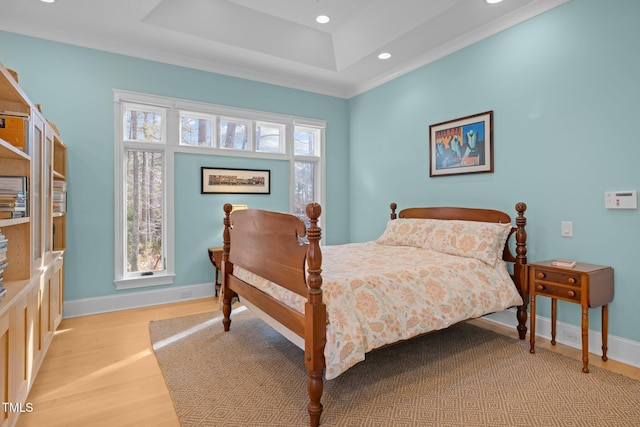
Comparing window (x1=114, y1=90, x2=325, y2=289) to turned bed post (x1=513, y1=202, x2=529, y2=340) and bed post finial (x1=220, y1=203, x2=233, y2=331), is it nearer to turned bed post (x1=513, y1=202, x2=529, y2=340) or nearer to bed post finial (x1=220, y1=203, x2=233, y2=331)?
bed post finial (x1=220, y1=203, x2=233, y2=331)

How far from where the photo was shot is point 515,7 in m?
3.06

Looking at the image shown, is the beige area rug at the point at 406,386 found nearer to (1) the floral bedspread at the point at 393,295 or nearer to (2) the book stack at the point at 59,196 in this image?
(1) the floral bedspread at the point at 393,295

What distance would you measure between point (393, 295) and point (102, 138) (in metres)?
3.41

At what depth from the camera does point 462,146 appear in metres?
3.66

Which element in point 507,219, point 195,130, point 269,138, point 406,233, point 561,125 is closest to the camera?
point 561,125

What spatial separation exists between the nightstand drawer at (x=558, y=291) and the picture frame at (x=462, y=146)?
127cm

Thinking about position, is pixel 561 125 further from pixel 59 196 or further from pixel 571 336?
pixel 59 196

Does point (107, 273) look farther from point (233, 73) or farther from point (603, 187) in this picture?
point (603, 187)

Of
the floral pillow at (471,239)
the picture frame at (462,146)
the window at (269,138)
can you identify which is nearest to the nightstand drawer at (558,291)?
the floral pillow at (471,239)

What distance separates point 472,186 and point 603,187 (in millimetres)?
1112

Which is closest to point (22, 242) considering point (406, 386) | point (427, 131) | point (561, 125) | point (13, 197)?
point (13, 197)

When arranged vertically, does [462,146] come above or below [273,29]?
below

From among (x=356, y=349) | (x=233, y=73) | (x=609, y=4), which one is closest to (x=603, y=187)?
(x=609, y=4)

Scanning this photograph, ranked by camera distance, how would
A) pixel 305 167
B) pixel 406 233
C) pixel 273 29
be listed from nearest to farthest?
pixel 406 233 → pixel 273 29 → pixel 305 167
